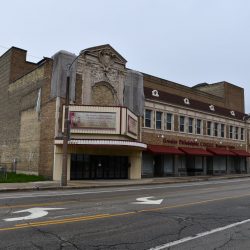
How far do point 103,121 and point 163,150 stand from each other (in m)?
9.20

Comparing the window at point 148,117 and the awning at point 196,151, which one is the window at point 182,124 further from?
the window at point 148,117

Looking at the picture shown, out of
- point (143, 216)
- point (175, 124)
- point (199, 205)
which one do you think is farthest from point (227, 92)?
point (143, 216)

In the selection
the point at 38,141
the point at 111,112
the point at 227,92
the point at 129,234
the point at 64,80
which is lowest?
the point at 129,234

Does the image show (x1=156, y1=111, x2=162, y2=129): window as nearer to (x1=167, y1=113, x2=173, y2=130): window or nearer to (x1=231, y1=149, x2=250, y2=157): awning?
(x1=167, y1=113, x2=173, y2=130): window

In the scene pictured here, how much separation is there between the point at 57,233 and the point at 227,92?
47985 mm

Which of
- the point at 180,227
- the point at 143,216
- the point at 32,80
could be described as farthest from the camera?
the point at 32,80

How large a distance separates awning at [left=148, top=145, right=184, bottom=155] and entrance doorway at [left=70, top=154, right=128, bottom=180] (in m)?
2.99

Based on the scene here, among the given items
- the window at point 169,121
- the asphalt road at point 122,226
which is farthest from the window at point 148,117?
the asphalt road at point 122,226

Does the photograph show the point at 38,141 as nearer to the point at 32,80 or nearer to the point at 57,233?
the point at 32,80

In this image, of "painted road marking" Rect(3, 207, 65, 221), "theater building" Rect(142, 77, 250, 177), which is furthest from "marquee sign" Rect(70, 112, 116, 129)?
"painted road marking" Rect(3, 207, 65, 221)

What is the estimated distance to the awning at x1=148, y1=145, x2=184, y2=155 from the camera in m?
34.7

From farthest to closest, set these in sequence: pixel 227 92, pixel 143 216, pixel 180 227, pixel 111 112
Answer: pixel 227 92 < pixel 111 112 < pixel 143 216 < pixel 180 227

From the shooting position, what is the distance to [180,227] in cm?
931

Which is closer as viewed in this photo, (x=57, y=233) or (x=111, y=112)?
(x=57, y=233)
